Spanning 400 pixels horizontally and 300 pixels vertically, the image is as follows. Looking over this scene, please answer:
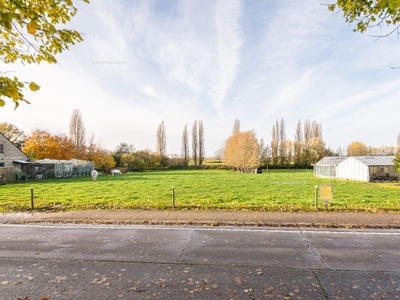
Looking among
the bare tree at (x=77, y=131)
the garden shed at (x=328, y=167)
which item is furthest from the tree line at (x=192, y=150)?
the garden shed at (x=328, y=167)

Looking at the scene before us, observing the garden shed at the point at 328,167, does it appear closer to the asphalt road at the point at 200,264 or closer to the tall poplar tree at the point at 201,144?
the asphalt road at the point at 200,264

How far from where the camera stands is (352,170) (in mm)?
37531

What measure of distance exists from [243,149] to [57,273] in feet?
195

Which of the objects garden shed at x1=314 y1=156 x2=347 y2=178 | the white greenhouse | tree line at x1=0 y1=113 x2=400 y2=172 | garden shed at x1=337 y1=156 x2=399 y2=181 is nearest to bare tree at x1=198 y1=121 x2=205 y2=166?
tree line at x1=0 y1=113 x2=400 y2=172

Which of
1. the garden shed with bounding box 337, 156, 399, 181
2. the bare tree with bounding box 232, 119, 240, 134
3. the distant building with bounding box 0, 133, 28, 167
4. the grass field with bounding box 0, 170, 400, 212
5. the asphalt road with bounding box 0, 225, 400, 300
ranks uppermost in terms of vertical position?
the bare tree with bounding box 232, 119, 240, 134

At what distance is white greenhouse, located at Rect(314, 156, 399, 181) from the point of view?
34594 mm

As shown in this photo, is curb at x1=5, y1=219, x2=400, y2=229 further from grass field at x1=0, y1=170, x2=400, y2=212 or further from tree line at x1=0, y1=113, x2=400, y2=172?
tree line at x1=0, y1=113, x2=400, y2=172

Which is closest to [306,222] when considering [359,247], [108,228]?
[359,247]

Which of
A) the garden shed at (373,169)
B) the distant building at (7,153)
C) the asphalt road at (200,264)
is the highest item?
the distant building at (7,153)

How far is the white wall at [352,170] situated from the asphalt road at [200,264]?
30594mm

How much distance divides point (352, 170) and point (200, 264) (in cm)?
3799

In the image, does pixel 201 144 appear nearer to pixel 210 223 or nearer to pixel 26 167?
pixel 26 167

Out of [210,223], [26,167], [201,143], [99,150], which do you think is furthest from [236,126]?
[210,223]

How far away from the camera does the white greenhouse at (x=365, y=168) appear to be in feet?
113
